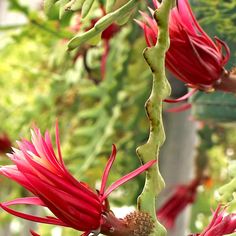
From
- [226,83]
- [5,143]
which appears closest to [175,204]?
[5,143]

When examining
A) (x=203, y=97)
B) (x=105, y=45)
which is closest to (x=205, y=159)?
(x=105, y=45)

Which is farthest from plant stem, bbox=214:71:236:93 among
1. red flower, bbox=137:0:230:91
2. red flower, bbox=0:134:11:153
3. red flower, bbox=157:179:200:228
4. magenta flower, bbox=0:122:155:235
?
red flower, bbox=0:134:11:153

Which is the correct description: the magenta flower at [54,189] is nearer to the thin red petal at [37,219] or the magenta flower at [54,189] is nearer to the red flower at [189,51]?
the thin red petal at [37,219]

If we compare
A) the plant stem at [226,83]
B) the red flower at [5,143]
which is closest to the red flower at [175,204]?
the red flower at [5,143]

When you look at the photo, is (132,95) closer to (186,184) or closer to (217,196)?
(186,184)

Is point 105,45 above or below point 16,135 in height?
above
